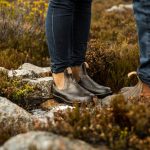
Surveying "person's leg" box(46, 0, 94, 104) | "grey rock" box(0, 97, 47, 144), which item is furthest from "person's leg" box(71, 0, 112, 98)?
Answer: "grey rock" box(0, 97, 47, 144)

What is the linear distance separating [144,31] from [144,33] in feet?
0.06

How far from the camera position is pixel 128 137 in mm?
2854

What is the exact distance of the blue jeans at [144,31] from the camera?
3.83 metres

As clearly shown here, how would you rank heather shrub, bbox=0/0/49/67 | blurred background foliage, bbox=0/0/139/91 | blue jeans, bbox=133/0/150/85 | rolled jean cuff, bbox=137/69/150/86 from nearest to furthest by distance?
blue jeans, bbox=133/0/150/85 → rolled jean cuff, bbox=137/69/150/86 → blurred background foliage, bbox=0/0/139/91 → heather shrub, bbox=0/0/49/67

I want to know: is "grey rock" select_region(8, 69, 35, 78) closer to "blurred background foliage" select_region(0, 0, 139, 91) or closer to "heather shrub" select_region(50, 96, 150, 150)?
"blurred background foliage" select_region(0, 0, 139, 91)

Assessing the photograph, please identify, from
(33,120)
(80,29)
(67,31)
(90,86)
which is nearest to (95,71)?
(90,86)

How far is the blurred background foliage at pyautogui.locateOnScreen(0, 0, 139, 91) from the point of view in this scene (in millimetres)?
5320

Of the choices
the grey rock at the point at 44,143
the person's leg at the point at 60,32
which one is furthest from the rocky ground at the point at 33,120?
the person's leg at the point at 60,32

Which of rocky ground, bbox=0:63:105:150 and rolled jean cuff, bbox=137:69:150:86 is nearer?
rocky ground, bbox=0:63:105:150

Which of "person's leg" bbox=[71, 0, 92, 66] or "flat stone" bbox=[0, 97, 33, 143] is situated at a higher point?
"person's leg" bbox=[71, 0, 92, 66]

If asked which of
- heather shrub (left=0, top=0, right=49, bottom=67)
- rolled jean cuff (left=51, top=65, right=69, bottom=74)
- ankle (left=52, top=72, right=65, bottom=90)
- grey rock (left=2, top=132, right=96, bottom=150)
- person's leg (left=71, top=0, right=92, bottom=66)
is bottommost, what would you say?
heather shrub (left=0, top=0, right=49, bottom=67)

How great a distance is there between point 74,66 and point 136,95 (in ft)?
Answer: 2.47

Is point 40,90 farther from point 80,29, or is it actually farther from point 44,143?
point 44,143

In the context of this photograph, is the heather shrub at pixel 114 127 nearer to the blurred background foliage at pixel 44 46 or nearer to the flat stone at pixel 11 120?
the flat stone at pixel 11 120
